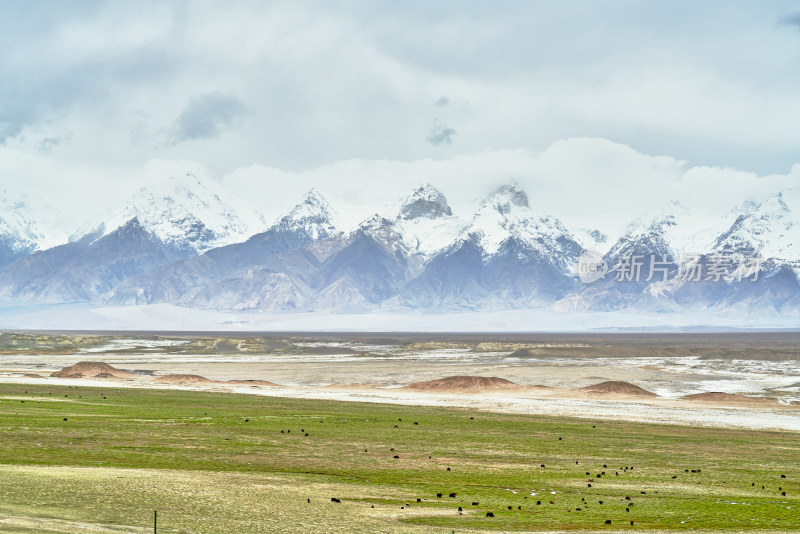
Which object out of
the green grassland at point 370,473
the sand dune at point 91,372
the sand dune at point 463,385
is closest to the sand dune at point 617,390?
the sand dune at point 463,385

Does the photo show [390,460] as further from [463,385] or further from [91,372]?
[91,372]

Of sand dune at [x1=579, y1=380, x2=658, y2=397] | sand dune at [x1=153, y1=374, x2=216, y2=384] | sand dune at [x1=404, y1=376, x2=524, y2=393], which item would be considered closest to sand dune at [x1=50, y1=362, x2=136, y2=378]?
sand dune at [x1=153, y1=374, x2=216, y2=384]

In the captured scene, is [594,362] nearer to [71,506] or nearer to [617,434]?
[617,434]

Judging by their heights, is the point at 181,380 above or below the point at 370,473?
below

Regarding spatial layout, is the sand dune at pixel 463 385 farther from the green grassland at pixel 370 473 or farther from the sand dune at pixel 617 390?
the green grassland at pixel 370 473

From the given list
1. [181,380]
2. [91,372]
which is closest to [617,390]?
[181,380]

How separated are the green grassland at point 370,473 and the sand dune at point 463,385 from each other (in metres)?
40.4

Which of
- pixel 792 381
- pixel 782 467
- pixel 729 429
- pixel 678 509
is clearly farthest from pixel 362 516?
pixel 792 381

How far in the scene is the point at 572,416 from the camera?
239ft

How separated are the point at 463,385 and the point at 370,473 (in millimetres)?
69836

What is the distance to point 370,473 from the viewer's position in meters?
37.4

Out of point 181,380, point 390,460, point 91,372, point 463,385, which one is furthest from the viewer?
point 91,372

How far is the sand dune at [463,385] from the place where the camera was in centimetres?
10553

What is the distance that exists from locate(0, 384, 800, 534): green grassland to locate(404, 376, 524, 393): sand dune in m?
40.4
